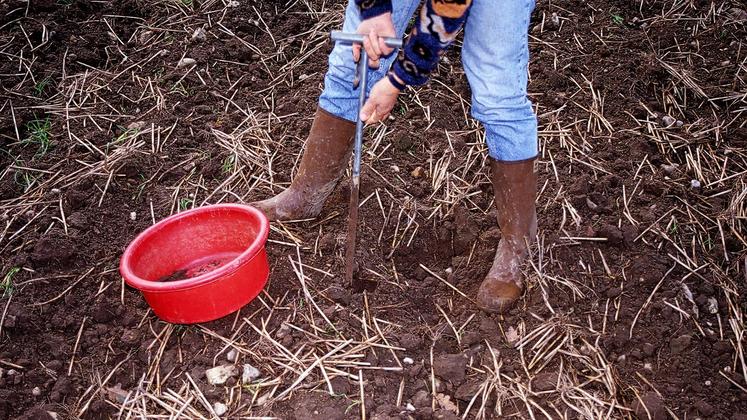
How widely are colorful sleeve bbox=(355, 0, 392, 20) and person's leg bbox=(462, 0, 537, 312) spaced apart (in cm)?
25

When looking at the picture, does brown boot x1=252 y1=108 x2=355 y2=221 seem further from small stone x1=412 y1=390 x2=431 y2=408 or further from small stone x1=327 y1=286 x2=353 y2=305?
small stone x1=412 y1=390 x2=431 y2=408

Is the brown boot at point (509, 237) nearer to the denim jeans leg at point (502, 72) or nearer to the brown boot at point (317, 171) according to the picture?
the denim jeans leg at point (502, 72)

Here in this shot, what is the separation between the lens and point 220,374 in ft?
7.09

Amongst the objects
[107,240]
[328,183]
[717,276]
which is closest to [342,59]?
[328,183]

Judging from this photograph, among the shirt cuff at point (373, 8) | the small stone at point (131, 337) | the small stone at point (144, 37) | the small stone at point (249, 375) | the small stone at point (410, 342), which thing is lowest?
the small stone at point (410, 342)

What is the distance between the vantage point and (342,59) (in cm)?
231

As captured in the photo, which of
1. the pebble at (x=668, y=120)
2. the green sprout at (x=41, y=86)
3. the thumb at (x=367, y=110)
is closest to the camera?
the thumb at (x=367, y=110)

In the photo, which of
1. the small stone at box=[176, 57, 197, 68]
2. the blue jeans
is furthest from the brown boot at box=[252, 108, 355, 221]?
the small stone at box=[176, 57, 197, 68]

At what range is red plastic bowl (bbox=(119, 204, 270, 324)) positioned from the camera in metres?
2.14

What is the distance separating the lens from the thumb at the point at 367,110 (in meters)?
1.98

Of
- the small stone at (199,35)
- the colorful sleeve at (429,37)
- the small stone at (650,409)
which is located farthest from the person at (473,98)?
the small stone at (199,35)

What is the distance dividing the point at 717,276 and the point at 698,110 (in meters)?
1.04

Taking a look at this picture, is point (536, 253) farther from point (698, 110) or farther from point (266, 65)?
point (266, 65)

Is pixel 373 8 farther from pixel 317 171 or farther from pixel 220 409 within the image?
pixel 220 409
